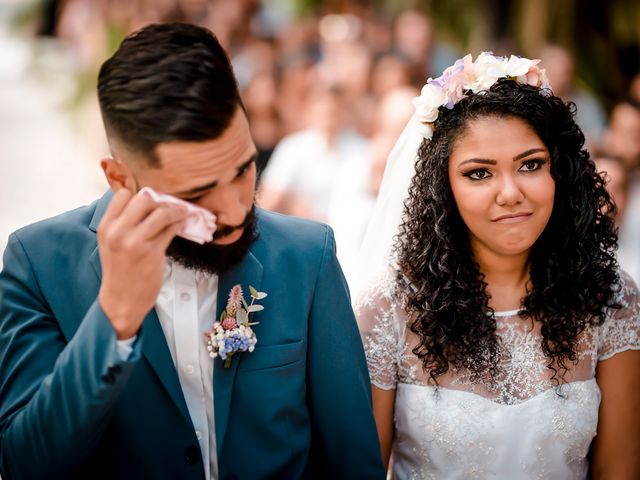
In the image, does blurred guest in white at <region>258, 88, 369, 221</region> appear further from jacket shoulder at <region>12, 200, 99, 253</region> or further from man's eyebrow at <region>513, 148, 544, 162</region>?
jacket shoulder at <region>12, 200, 99, 253</region>

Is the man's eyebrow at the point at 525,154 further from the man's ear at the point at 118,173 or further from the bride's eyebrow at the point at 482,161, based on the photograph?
the man's ear at the point at 118,173

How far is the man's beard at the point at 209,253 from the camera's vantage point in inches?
77.2

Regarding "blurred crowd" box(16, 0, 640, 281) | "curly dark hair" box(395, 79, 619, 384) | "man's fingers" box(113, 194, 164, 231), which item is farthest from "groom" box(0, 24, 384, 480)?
"blurred crowd" box(16, 0, 640, 281)

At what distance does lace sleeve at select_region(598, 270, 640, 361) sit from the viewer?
2.53 m

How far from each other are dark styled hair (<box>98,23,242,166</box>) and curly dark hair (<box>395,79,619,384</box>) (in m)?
0.89

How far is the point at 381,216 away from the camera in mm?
2783

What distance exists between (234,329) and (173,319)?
0.16 m

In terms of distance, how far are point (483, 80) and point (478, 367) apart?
880mm

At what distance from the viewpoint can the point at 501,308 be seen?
255 cm

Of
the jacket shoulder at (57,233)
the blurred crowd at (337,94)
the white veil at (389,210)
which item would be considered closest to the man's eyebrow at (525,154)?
the white veil at (389,210)

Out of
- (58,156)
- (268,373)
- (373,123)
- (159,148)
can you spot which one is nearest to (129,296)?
(159,148)

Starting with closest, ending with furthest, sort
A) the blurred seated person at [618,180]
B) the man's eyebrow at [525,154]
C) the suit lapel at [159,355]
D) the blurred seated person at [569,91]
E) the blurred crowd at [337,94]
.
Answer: the suit lapel at [159,355], the man's eyebrow at [525,154], the blurred seated person at [618,180], the blurred crowd at [337,94], the blurred seated person at [569,91]

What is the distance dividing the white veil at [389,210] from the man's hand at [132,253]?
40.1 inches

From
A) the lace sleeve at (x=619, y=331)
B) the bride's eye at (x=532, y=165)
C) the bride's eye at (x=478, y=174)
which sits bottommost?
the lace sleeve at (x=619, y=331)
